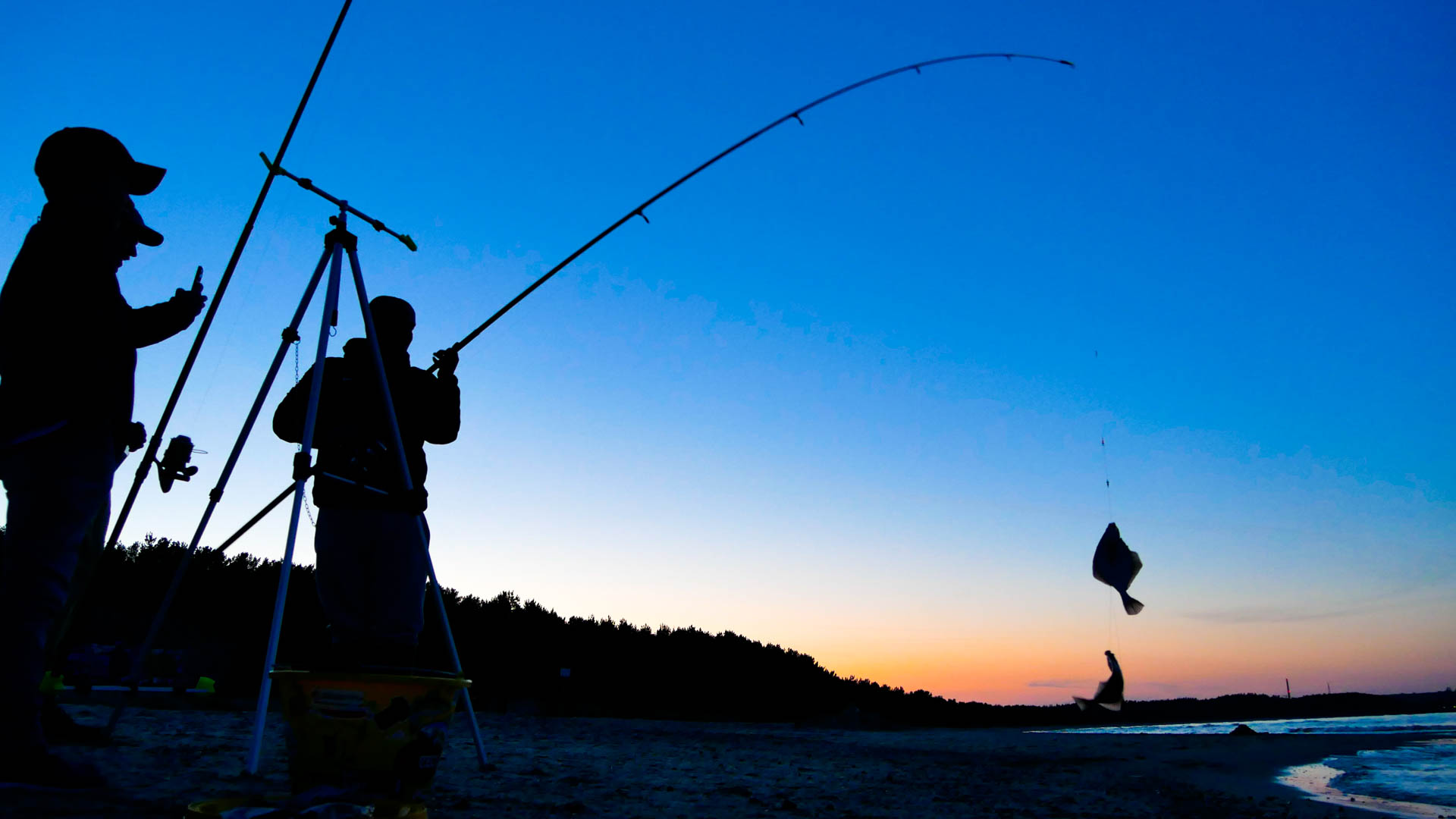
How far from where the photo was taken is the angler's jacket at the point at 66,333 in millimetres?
2578

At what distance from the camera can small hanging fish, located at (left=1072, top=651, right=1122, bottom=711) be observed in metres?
4.41

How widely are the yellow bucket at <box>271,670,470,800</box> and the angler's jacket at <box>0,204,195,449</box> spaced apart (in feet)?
3.63

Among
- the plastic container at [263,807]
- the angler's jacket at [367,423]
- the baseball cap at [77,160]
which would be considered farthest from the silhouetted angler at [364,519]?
the baseball cap at [77,160]

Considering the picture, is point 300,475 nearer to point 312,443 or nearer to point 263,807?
point 312,443

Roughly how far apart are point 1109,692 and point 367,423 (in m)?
4.01

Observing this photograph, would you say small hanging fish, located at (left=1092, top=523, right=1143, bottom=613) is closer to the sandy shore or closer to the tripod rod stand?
the sandy shore

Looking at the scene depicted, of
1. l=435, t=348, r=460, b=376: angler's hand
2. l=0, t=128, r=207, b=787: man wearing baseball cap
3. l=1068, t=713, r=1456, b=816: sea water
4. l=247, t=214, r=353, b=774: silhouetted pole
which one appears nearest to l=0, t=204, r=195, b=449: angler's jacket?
l=0, t=128, r=207, b=787: man wearing baseball cap

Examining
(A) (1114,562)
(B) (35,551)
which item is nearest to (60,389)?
(B) (35,551)

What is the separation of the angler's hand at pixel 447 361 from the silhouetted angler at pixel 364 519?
11.7 inches

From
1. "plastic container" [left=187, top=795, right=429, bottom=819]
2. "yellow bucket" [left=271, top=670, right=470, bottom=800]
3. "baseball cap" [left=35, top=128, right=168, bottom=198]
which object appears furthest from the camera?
"baseball cap" [left=35, top=128, right=168, bottom=198]

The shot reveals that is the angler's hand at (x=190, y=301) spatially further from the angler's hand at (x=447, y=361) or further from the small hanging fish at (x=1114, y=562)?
the small hanging fish at (x=1114, y=562)

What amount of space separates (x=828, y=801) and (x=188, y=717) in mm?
4914

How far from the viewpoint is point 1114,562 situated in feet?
15.1

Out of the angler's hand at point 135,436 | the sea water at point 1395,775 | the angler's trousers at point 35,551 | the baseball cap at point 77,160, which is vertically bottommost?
the sea water at point 1395,775
